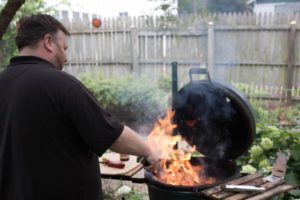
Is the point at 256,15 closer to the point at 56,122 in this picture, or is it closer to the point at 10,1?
the point at 10,1

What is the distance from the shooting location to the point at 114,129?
1847mm

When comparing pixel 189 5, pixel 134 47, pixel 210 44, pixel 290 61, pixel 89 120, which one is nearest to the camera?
pixel 89 120

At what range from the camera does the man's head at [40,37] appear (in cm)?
192

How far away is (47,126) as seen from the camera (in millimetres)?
1822

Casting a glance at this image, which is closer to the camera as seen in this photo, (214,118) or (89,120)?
(89,120)

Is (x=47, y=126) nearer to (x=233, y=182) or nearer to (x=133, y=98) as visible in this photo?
(x=233, y=182)

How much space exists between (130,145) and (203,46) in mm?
6890

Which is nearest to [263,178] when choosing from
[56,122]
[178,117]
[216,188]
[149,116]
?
[216,188]

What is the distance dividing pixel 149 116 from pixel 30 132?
18.7 ft

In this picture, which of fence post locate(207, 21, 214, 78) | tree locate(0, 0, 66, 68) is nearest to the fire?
fence post locate(207, 21, 214, 78)

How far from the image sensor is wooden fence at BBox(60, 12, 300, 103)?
319 inches

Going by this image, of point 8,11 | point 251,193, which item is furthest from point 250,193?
point 8,11

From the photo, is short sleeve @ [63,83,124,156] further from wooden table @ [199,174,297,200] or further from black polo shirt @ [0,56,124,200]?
wooden table @ [199,174,297,200]

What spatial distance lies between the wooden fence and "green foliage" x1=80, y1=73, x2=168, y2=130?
1.16 meters
